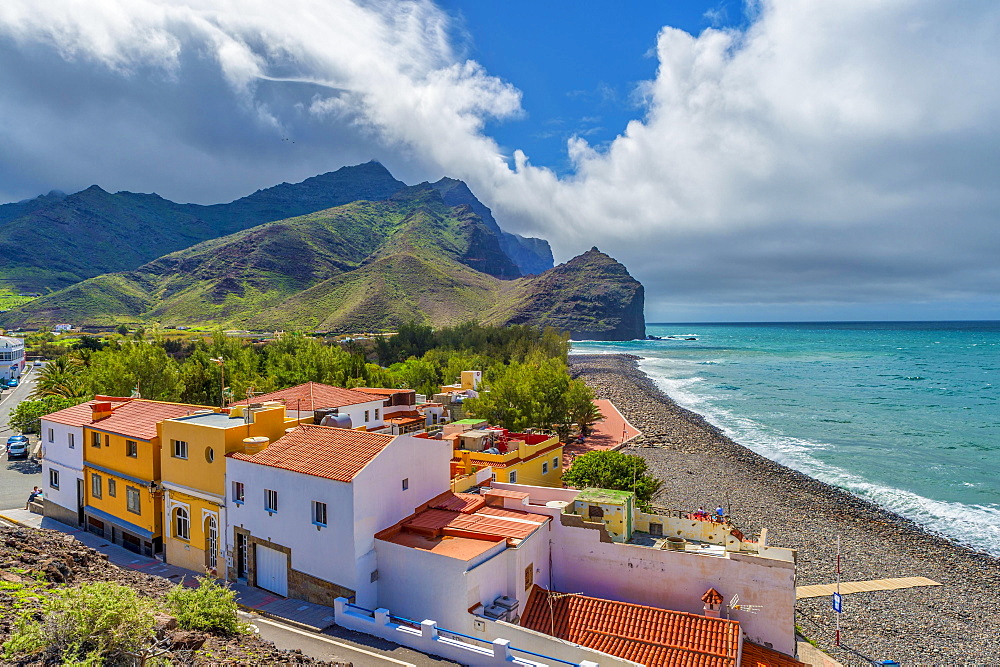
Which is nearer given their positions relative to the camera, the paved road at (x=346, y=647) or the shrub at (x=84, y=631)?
the shrub at (x=84, y=631)

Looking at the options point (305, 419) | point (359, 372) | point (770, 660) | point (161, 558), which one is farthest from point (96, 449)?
point (359, 372)

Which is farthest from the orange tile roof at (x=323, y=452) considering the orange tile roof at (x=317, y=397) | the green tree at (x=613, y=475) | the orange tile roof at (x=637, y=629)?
the green tree at (x=613, y=475)

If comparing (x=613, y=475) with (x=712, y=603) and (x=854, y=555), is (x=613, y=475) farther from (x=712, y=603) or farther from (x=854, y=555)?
(x=854, y=555)

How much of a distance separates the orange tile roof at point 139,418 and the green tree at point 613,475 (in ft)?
64.0

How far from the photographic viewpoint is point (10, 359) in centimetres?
7856

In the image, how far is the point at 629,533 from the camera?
2261 centimetres

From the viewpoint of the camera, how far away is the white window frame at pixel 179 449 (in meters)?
21.5

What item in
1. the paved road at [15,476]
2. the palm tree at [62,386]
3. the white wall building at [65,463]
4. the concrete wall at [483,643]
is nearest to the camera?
the concrete wall at [483,643]

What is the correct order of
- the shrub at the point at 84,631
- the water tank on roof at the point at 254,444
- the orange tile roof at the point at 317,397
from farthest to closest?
the orange tile roof at the point at 317,397, the water tank on roof at the point at 254,444, the shrub at the point at 84,631

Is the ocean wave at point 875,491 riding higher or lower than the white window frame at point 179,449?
lower

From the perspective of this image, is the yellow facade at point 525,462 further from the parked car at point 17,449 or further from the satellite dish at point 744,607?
the parked car at point 17,449

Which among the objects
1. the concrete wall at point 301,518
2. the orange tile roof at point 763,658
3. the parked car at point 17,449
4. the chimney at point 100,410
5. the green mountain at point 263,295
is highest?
the green mountain at point 263,295

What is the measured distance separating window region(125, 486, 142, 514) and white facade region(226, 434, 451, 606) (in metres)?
6.44

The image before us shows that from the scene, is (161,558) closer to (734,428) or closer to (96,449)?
(96,449)
